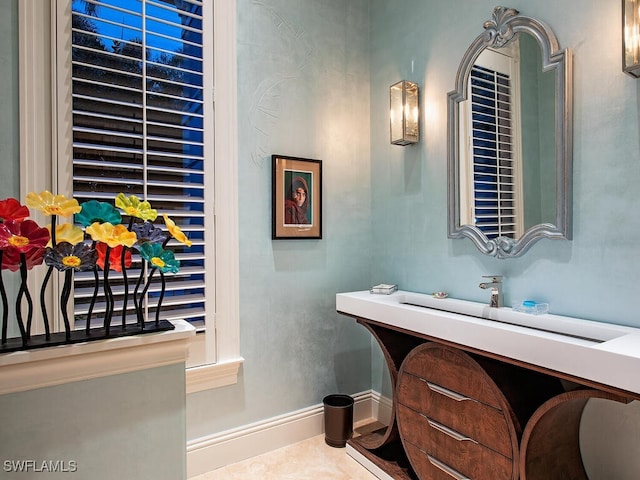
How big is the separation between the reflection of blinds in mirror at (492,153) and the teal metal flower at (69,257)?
1.72m

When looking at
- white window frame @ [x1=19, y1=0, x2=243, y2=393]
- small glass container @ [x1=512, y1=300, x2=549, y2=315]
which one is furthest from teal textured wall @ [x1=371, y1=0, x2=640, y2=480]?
white window frame @ [x1=19, y1=0, x2=243, y2=393]

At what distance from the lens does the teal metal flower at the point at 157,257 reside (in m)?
1.04

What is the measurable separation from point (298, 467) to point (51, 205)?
1840mm

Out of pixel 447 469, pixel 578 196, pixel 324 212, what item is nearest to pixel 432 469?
pixel 447 469

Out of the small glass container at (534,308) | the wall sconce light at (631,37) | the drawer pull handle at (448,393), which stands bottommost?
the drawer pull handle at (448,393)

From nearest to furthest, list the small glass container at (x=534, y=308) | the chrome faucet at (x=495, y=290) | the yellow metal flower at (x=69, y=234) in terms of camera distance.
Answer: the yellow metal flower at (x=69, y=234)
the small glass container at (x=534, y=308)
the chrome faucet at (x=495, y=290)

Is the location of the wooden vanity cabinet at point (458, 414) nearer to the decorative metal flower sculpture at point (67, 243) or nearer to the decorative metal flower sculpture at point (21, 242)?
the decorative metal flower sculpture at point (67, 243)

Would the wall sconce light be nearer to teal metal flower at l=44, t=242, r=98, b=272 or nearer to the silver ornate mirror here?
the silver ornate mirror

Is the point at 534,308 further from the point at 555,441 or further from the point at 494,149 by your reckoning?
the point at 494,149

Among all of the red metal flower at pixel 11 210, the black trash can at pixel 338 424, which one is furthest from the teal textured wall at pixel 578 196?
the red metal flower at pixel 11 210

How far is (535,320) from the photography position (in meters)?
1.65

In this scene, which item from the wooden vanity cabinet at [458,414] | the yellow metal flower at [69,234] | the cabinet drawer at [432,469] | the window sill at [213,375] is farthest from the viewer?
the window sill at [213,375]

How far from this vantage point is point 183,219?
202 cm

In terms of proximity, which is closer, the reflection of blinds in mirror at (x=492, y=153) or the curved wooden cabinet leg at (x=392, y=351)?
the reflection of blinds in mirror at (x=492, y=153)
